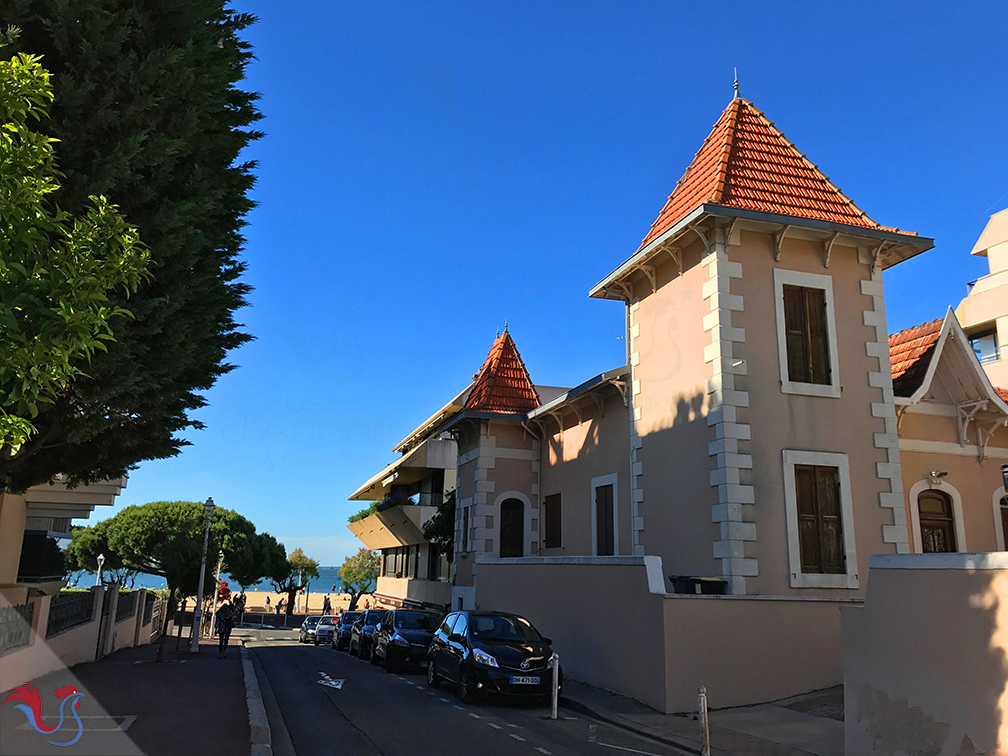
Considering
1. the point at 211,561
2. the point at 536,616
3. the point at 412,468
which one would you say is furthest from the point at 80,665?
the point at 211,561

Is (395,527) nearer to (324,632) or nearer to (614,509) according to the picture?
(324,632)

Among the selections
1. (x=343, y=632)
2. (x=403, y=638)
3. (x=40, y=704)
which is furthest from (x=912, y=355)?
(x=343, y=632)

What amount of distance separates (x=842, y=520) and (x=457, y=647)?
7.77 meters

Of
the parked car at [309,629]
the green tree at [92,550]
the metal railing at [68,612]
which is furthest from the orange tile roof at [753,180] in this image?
the green tree at [92,550]

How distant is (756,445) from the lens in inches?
569

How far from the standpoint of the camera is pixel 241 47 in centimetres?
1102

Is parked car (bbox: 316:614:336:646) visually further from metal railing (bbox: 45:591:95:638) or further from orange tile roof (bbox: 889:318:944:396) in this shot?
Answer: orange tile roof (bbox: 889:318:944:396)

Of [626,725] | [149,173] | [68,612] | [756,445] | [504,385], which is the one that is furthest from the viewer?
[504,385]

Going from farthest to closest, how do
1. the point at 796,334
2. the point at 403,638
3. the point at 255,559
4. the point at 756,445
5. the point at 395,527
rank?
the point at 255,559 < the point at 395,527 < the point at 403,638 < the point at 796,334 < the point at 756,445

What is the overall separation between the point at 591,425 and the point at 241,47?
13139 millimetres

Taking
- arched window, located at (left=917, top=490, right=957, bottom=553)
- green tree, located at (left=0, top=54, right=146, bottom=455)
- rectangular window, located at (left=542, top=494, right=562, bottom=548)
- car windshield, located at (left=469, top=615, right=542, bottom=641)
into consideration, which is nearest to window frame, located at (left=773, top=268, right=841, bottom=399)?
arched window, located at (left=917, top=490, right=957, bottom=553)

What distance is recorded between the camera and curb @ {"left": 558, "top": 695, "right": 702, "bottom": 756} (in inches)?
399

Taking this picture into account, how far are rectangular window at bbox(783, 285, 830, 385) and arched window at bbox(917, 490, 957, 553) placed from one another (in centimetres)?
425

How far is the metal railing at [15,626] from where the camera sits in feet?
38.5
